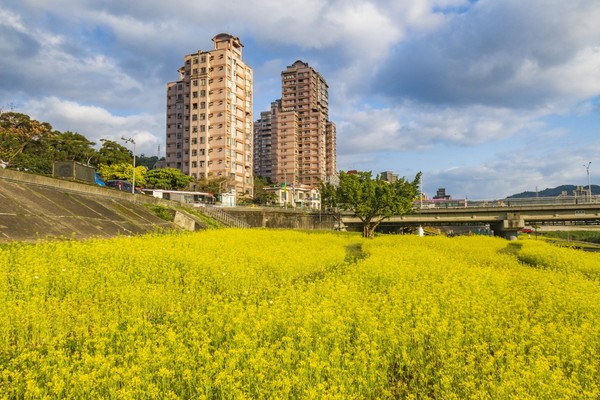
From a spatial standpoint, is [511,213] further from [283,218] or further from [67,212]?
[67,212]

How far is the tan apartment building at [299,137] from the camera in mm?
158500

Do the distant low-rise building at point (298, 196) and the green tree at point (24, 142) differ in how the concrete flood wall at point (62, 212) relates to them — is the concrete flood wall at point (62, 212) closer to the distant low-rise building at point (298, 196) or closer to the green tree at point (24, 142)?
the green tree at point (24, 142)

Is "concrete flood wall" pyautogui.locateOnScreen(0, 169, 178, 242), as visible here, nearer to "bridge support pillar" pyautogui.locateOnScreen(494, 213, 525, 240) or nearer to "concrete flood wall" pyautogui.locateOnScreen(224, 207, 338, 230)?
"concrete flood wall" pyautogui.locateOnScreen(224, 207, 338, 230)

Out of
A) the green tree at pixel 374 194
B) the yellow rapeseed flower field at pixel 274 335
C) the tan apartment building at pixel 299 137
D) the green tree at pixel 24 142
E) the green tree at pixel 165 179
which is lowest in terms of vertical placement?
the yellow rapeseed flower field at pixel 274 335

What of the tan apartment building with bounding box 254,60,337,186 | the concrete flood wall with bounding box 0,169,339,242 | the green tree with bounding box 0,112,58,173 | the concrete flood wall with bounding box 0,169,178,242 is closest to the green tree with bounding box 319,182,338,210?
the concrete flood wall with bounding box 0,169,339,242

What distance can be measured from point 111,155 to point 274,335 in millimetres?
88883

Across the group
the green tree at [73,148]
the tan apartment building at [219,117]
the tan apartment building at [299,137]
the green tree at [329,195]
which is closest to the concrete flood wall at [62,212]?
the green tree at [329,195]

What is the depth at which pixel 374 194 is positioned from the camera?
45281mm

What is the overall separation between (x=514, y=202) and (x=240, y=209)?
149ft

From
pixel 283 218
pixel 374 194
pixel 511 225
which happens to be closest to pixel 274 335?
pixel 374 194

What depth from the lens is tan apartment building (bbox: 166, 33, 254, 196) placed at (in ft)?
316

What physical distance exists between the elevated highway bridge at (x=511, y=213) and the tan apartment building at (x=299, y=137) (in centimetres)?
8819

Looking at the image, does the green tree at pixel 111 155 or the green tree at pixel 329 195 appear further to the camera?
the green tree at pixel 111 155

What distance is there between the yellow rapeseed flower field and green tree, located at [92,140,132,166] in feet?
253
